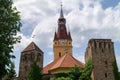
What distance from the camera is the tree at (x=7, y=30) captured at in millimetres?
23781

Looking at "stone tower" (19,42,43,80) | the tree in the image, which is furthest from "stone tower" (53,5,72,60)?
the tree

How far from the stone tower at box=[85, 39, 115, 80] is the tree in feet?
86.8

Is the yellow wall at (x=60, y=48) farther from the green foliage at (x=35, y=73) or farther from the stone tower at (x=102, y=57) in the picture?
the stone tower at (x=102, y=57)

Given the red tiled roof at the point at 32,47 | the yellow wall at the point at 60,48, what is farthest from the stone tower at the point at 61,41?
the red tiled roof at the point at 32,47

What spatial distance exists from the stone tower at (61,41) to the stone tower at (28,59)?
2692cm

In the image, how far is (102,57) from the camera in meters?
50.5

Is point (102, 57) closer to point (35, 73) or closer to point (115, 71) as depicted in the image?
point (115, 71)

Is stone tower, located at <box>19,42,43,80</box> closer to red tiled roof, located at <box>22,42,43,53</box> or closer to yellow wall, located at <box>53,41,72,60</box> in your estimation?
red tiled roof, located at <box>22,42,43,53</box>

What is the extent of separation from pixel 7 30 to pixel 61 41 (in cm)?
6226

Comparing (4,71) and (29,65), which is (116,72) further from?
(4,71)

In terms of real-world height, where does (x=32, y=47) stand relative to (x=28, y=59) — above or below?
above

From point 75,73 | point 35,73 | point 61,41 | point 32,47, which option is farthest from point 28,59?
point 61,41

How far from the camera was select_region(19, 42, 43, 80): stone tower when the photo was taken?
2165 inches

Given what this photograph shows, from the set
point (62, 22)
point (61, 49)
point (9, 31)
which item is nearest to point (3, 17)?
point (9, 31)
